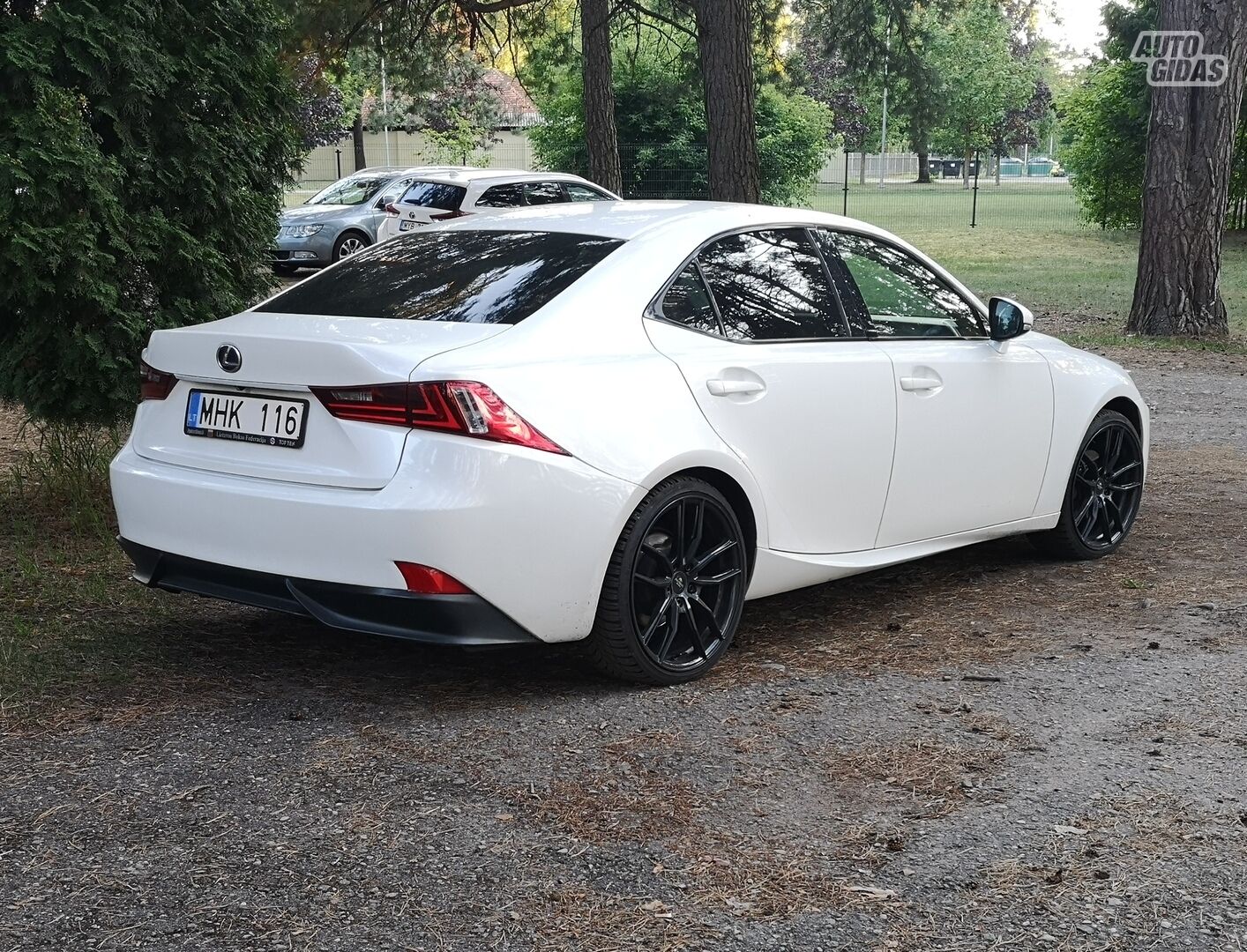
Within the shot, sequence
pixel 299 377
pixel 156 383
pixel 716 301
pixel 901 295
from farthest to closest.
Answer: pixel 901 295
pixel 716 301
pixel 156 383
pixel 299 377

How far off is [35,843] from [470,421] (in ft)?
5.21

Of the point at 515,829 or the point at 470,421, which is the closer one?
the point at 515,829

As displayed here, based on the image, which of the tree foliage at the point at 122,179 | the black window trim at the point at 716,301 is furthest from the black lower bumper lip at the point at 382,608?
the tree foliage at the point at 122,179

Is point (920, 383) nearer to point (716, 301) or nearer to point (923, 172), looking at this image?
point (716, 301)

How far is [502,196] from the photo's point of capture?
22828 millimetres

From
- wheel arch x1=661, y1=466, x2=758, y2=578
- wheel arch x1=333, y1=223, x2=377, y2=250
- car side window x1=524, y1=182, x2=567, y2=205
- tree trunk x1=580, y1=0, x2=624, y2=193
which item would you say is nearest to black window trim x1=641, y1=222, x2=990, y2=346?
wheel arch x1=661, y1=466, x2=758, y2=578

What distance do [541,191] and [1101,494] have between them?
16.6m

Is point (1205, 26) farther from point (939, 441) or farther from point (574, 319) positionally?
point (574, 319)

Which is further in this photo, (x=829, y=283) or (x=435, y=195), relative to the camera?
(x=435, y=195)

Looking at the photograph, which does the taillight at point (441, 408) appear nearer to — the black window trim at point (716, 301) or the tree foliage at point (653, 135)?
the black window trim at point (716, 301)

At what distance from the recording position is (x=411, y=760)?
4.36 metres

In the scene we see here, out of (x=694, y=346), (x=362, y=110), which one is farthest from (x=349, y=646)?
(x=362, y=110)

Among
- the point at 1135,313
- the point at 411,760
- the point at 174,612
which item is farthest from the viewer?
the point at 1135,313

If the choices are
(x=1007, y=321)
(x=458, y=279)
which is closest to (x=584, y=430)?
(x=458, y=279)
